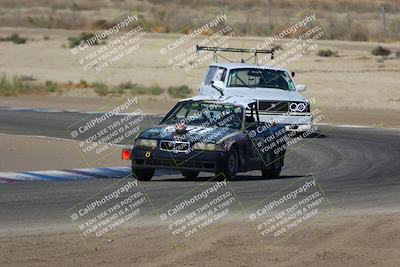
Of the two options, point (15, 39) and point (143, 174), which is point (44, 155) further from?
point (15, 39)

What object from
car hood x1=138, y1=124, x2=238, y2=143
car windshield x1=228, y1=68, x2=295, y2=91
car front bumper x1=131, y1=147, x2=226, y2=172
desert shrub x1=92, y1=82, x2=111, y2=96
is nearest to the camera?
car front bumper x1=131, y1=147, x2=226, y2=172

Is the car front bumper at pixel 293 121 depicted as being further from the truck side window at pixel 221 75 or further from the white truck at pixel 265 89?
the truck side window at pixel 221 75

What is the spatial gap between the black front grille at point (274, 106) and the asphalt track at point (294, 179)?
88 cm

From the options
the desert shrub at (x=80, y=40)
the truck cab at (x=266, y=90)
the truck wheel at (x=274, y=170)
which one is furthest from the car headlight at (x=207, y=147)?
the desert shrub at (x=80, y=40)

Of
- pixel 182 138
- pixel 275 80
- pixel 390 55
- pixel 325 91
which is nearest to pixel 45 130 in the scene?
pixel 275 80

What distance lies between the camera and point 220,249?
12.0 meters

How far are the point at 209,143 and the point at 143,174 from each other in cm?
119

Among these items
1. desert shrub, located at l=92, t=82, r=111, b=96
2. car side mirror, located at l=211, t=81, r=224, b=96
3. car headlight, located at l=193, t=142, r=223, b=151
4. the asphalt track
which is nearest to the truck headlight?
the asphalt track

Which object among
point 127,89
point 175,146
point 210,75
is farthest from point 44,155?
point 127,89

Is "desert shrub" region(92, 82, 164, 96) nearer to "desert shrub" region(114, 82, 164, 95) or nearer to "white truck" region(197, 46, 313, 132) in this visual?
A: "desert shrub" region(114, 82, 164, 95)

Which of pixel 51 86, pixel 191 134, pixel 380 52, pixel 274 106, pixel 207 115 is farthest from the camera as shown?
pixel 380 52

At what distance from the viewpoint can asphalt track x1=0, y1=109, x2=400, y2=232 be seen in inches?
564

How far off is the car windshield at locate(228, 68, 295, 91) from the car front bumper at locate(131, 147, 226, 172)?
9.71m

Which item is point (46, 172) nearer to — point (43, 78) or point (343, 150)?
point (343, 150)
